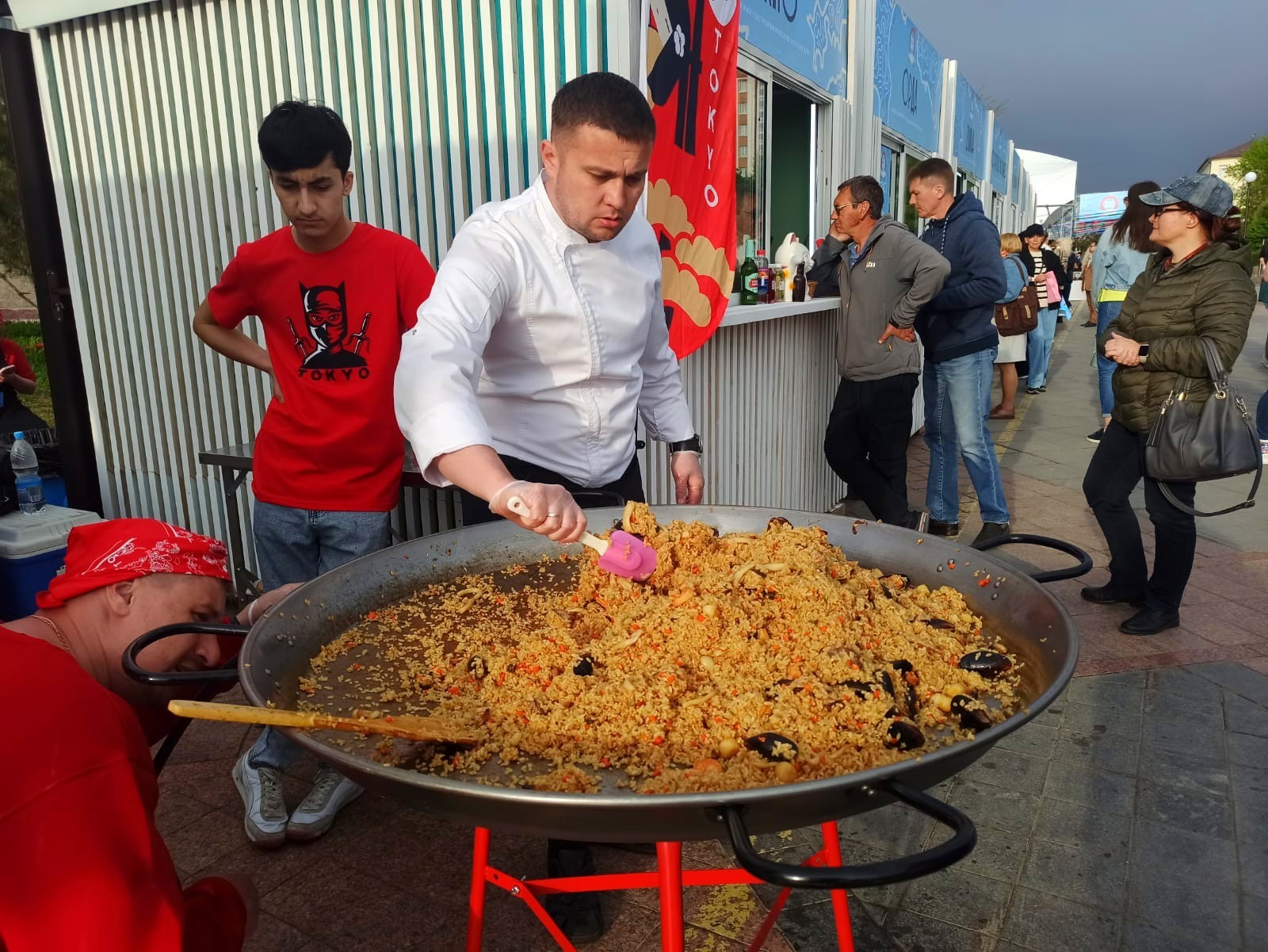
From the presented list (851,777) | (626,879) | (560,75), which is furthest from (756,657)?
(560,75)

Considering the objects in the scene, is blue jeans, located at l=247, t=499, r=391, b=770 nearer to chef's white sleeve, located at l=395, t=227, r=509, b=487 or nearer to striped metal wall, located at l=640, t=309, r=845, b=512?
chef's white sleeve, located at l=395, t=227, r=509, b=487

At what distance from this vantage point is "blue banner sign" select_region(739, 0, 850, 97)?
4.93 metres

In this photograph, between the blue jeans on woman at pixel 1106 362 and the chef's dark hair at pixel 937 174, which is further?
the blue jeans on woman at pixel 1106 362

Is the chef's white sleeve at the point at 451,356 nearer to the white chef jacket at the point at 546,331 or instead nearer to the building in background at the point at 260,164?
the white chef jacket at the point at 546,331

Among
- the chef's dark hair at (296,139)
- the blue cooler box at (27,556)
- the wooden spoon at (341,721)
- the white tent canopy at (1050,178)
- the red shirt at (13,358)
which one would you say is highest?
the white tent canopy at (1050,178)

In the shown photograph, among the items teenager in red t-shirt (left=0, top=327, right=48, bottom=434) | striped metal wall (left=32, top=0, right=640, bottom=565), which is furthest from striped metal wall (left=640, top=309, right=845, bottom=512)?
teenager in red t-shirt (left=0, top=327, right=48, bottom=434)

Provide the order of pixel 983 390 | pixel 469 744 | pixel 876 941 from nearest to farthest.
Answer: pixel 469 744 → pixel 876 941 → pixel 983 390

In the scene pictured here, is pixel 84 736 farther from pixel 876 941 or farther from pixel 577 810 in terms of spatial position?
pixel 876 941

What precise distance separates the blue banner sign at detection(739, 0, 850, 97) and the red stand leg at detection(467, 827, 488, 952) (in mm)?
4288

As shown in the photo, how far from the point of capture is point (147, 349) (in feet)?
15.1

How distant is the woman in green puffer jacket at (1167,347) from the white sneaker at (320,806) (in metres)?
3.77

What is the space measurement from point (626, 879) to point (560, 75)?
2932mm

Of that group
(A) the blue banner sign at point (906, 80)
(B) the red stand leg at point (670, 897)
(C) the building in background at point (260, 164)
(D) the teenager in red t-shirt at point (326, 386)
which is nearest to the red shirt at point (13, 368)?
(C) the building in background at point (260, 164)

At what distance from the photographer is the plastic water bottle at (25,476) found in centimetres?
412
